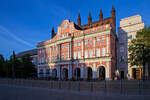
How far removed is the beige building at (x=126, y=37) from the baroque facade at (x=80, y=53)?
98.1 inches

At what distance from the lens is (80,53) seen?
41.2 metres

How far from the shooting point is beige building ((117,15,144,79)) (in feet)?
124

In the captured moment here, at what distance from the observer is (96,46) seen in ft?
125

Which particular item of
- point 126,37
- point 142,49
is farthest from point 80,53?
point 142,49

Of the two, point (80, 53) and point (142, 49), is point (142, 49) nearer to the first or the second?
point (142, 49)

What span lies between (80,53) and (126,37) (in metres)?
15.4

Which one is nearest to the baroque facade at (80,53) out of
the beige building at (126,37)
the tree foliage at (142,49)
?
the beige building at (126,37)

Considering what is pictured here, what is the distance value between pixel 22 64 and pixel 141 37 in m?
43.2

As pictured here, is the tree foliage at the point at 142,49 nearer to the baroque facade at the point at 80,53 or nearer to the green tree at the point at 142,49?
the green tree at the point at 142,49

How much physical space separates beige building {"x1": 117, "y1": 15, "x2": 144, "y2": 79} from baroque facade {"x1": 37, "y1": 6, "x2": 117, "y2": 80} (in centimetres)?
249

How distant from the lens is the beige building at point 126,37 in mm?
37719

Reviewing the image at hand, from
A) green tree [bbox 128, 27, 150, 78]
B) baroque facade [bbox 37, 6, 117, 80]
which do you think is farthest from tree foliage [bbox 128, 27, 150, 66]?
baroque facade [bbox 37, 6, 117, 80]

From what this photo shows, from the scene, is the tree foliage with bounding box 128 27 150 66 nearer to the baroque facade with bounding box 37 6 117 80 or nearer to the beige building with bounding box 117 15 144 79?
the baroque facade with bounding box 37 6 117 80

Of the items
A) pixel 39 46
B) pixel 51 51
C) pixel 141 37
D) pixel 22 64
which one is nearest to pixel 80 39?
pixel 51 51
